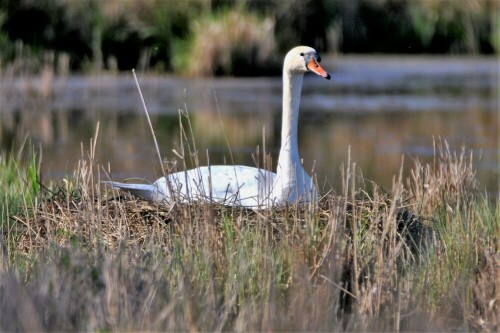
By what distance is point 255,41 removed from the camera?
69.3ft

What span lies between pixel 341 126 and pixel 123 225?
10491 mm

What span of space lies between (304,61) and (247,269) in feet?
7.83

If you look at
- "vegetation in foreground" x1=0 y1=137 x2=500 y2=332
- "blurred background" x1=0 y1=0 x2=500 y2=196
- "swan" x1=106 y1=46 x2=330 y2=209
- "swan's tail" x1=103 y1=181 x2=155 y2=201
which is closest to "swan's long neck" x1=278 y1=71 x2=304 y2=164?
"swan" x1=106 y1=46 x2=330 y2=209

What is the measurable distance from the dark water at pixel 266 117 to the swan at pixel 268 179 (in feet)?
11.2

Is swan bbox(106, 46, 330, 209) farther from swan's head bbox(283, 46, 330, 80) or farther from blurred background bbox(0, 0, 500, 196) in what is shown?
blurred background bbox(0, 0, 500, 196)

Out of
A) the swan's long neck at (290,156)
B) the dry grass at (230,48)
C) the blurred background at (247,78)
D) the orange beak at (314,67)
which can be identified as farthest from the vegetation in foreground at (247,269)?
the dry grass at (230,48)

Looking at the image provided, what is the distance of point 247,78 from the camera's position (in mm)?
21547

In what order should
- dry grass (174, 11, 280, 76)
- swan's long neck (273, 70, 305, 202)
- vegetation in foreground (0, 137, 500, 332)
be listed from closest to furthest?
vegetation in foreground (0, 137, 500, 332) → swan's long neck (273, 70, 305, 202) → dry grass (174, 11, 280, 76)

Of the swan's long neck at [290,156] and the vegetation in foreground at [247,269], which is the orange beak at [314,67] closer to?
the swan's long neck at [290,156]

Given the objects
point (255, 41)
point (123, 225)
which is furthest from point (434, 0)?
point (123, 225)

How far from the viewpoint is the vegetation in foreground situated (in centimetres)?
457

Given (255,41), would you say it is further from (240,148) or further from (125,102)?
(240,148)

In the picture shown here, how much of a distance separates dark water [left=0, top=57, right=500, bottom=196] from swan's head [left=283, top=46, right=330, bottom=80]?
3428mm

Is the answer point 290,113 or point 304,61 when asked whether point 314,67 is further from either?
point 290,113
